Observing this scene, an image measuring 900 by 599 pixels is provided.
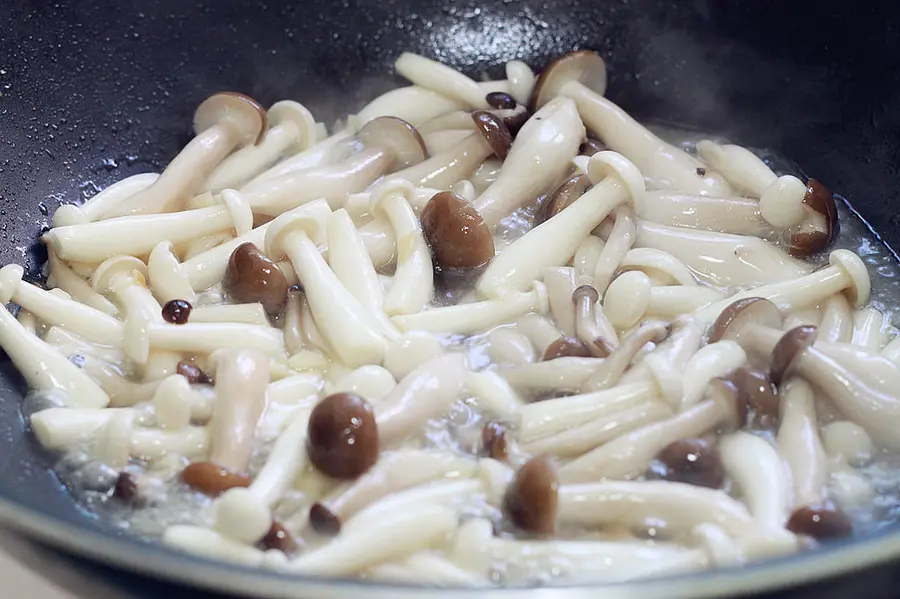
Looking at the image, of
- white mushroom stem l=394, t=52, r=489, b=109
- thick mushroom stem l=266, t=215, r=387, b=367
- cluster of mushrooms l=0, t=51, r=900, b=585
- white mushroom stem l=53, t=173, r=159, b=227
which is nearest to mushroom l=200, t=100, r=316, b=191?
cluster of mushrooms l=0, t=51, r=900, b=585

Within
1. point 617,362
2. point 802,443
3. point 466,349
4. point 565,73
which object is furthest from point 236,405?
point 565,73

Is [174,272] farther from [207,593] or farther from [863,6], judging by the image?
[863,6]

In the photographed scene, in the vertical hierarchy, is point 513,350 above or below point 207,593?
below

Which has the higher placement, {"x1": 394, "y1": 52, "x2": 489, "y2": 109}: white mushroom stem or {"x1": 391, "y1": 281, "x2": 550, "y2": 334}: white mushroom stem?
{"x1": 394, "y1": 52, "x2": 489, "y2": 109}: white mushroom stem

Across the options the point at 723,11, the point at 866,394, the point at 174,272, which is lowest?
the point at 866,394

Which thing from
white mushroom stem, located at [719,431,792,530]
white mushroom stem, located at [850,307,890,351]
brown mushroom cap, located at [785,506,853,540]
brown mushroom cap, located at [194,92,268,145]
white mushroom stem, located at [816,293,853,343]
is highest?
brown mushroom cap, located at [194,92,268,145]

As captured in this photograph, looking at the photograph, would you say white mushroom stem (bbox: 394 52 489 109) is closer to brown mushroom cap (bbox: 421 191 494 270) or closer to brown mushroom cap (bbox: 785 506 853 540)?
brown mushroom cap (bbox: 421 191 494 270)

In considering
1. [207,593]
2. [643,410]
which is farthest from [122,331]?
[643,410]

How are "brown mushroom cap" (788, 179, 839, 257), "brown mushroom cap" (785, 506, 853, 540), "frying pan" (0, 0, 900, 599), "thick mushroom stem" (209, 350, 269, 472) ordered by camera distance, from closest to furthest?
1. "brown mushroom cap" (785, 506, 853, 540)
2. "thick mushroom stem" (209, 350, 269, 472)
3. "brown mushroom cap" (788, 179, 839, 257)
4. "frying pan" (0, 0, 900, 599)
